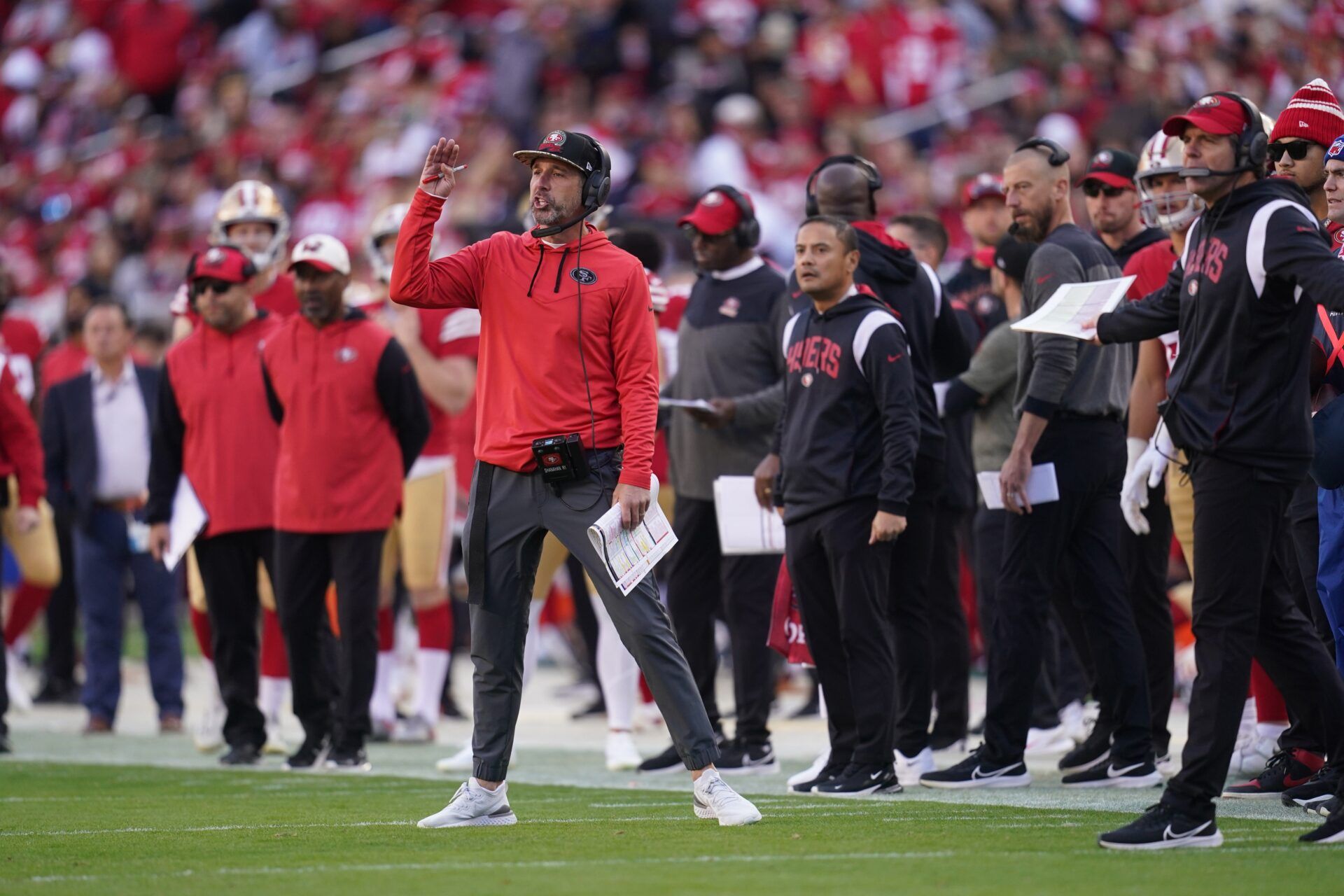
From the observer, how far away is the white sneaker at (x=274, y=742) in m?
10.1

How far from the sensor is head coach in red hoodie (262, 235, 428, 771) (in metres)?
9.00

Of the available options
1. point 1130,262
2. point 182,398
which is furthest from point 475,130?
point 1130,262

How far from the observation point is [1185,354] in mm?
6074

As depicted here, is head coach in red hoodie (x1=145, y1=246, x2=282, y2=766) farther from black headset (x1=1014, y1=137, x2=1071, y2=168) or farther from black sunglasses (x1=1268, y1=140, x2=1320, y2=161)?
black sunglasses (x1=1268, y1=140, x2=1320, y2=161)

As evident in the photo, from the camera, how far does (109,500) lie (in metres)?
11.7

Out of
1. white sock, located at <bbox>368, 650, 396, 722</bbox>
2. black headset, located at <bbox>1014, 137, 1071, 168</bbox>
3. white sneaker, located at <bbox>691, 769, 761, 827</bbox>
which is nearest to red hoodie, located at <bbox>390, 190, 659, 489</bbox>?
white sneaker, located at <bbox>691, 769, 761, 827</bbox>

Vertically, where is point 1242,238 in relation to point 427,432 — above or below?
above

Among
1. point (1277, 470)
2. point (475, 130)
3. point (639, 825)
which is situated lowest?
point (639, 825)

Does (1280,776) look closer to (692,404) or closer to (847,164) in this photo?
(692,404)

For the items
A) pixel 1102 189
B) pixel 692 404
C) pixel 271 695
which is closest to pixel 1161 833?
pixel 692 404

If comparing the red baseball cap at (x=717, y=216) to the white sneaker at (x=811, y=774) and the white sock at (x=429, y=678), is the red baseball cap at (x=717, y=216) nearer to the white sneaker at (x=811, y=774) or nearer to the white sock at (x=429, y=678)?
the white sneaker at (x=811, y=774)

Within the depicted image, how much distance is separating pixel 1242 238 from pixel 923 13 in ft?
50.8

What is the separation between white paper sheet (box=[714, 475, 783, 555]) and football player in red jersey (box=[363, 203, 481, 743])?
2142 millimetres

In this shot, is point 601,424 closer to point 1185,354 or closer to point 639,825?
point 639,825
